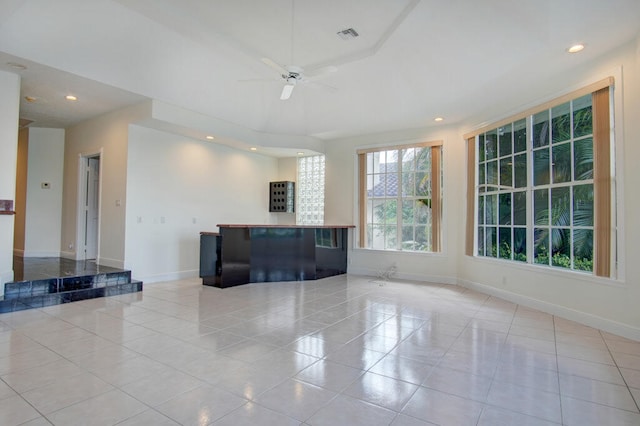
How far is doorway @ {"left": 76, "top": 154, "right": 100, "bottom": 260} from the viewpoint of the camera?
670 cm

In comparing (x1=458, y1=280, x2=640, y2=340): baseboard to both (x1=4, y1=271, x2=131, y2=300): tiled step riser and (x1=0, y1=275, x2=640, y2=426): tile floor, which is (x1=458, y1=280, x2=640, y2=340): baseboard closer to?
(x1=0, y1=275, x2=640, y2=426): tile floor

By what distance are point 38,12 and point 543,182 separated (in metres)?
6.20

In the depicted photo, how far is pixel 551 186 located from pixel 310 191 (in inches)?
195

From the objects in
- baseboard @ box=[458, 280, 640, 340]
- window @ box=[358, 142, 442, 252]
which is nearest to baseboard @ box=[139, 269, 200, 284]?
window @ box=[358, 142, 442, 252]

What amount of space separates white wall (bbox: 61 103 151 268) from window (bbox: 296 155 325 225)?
148 inches

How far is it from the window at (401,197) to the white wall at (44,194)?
6.33 m

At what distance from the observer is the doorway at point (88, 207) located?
→ 22.0 ft

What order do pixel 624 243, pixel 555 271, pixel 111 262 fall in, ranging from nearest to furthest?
pixel 624 243 → pixel 555 271 → pixel 111 262

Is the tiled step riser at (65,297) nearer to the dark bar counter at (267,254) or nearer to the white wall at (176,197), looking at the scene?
the white wall at (176,197)

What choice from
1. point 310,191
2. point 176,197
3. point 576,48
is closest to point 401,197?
point 310,191

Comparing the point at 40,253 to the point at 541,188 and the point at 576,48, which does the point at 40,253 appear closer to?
the point at 541,188

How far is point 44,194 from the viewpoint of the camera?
23.0 feet

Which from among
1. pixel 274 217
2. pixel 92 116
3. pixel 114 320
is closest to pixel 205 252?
pixel 114 320

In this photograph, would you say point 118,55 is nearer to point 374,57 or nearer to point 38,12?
point 38,12
